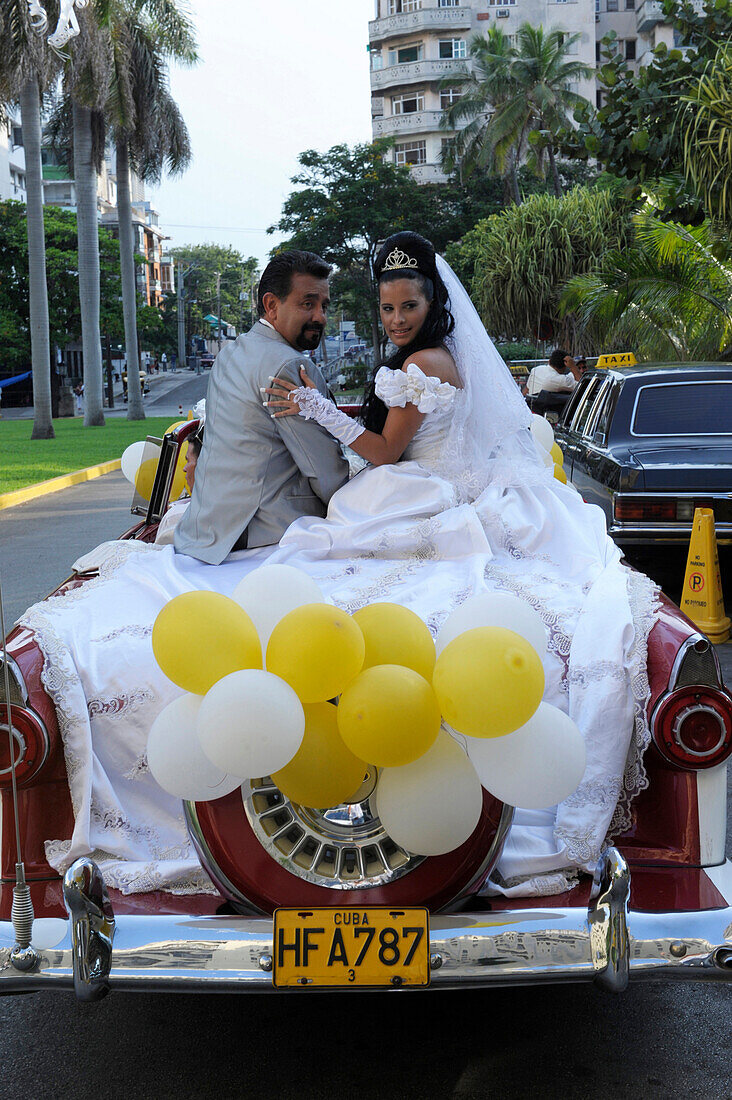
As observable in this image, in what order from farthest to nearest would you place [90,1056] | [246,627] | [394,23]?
[394,23] → [90,1056] → [246,627]

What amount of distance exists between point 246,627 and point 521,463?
1.79 meters

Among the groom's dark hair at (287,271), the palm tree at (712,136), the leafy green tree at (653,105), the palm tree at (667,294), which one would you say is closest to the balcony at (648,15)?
the palm tree at (667,294)

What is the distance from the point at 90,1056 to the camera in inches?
113

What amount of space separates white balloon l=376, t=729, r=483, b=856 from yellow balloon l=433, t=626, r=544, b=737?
10cm

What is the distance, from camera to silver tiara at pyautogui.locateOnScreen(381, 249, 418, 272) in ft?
12.7

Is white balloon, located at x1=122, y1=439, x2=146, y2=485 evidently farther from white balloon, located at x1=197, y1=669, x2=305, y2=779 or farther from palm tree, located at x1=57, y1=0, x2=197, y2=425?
palm tree, located at x1=57, y1=0, x2=197, y2=425

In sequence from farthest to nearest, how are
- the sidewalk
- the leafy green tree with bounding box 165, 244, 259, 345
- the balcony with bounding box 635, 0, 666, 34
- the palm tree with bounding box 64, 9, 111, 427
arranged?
the leafy green tree with bounding box 165, 244, 259, 345 < the balcony with bounding box 635, 0, 666, 34 < the sidewalk < the palm tree with bounding box 64, 9, 111, 427

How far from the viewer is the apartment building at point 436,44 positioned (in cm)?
6806

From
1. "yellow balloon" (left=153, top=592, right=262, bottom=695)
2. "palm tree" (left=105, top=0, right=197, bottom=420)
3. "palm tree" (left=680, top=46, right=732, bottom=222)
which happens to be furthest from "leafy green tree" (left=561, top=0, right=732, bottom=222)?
"palm tree" (left=105, top=0, right=197, bottom=420)

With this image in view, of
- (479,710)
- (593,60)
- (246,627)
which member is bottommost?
(479,710)

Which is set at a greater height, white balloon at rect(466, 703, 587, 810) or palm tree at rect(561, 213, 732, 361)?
palm tree at rect(561, 213, 732, 361)

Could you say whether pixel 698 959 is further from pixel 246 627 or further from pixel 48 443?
pixel 48 443

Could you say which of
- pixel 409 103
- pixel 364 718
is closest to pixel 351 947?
pixel 364 718

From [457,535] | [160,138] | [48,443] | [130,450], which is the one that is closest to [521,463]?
[457,535]
